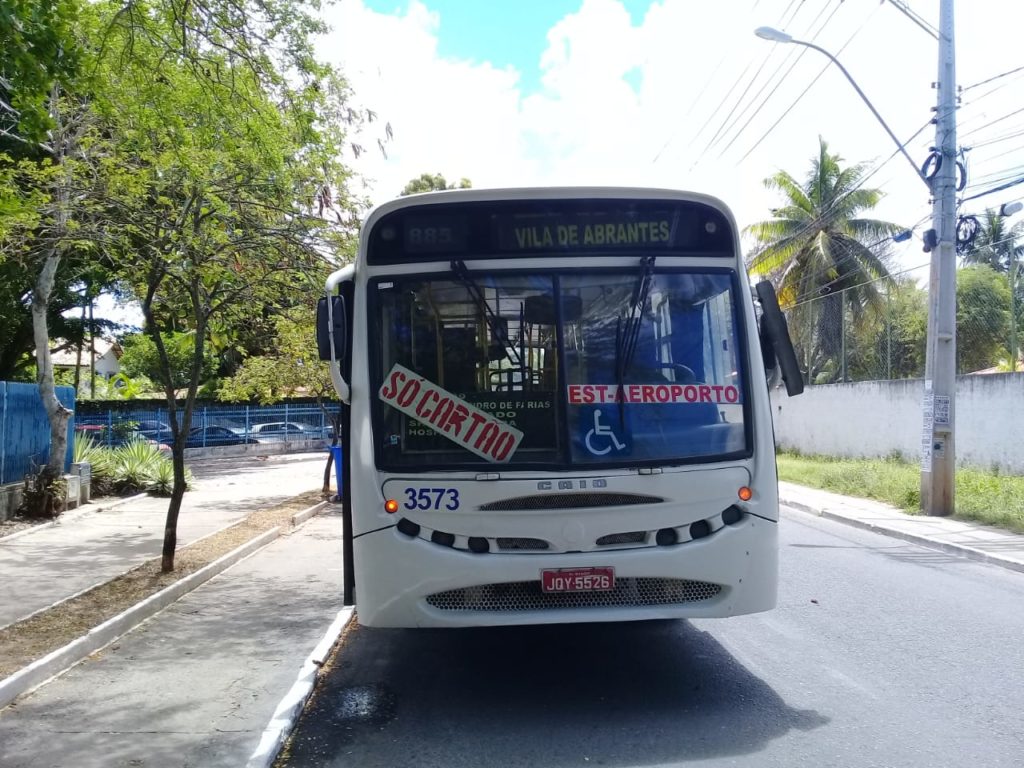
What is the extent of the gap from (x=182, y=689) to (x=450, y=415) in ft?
8.30

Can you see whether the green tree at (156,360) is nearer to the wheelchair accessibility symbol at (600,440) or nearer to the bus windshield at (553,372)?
the bus windshield at (553,372)

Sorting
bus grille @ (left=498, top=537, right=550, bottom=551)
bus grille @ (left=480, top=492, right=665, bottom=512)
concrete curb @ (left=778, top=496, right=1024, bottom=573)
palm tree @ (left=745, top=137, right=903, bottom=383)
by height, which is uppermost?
palm tree @ (left=745, top=137, right=903, bottom=383)

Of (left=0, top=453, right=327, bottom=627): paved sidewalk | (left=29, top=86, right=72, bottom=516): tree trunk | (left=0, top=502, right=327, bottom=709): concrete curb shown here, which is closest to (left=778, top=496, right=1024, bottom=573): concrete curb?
(left=0, top=502, right=327, bottom=709): concrete curb

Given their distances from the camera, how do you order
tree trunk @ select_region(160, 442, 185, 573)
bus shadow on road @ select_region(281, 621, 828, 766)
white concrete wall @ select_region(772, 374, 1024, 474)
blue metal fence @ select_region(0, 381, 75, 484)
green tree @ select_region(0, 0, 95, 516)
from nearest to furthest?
bus shadow on road @ select_region(281, 621, 828, 766), green tree @ select_region(0, 0, 95, 516), tree trunk @ select_region(160, 442, 185, 573), blue metal fence @ select_region(0, 381, 75, 484), white concrete wall @ select_region(772, 374, 1024, 474)

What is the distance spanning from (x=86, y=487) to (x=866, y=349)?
19362 mm

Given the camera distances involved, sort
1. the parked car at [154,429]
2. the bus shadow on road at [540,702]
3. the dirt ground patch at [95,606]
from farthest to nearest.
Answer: the parked car at [154,429] < the dirt ground patch at [95,606] < the bus shadow on road at [540,702]

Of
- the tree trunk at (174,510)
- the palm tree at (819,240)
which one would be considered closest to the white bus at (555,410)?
the tree trunk at (174,510)

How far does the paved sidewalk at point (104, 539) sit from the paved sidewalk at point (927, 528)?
9.73 meters

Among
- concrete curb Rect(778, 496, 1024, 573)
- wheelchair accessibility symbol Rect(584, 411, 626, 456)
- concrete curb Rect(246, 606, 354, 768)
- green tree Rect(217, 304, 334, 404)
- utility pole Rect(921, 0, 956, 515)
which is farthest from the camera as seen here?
green tree Rect(217, 304, 334, 404)

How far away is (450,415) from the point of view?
536cm

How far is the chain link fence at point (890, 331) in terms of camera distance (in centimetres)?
2178

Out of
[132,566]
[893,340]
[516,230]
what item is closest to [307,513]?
[132,566]

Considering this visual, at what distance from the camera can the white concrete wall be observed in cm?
1753

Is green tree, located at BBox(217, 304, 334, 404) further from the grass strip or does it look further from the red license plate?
the red license plate
